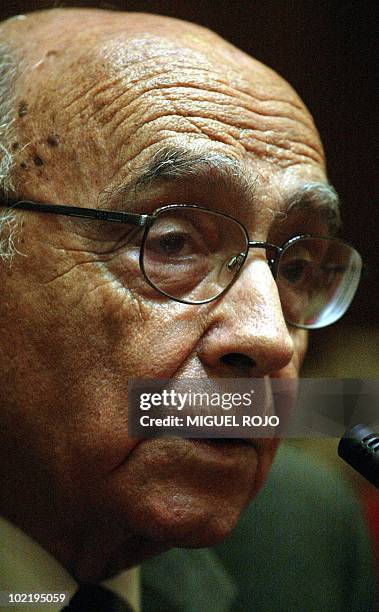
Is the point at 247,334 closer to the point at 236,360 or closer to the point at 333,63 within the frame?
the point at 236,360

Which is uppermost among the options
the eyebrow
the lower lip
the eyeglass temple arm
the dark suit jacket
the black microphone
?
the eyebrow

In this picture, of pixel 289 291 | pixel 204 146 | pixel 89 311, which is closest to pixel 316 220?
pixel 289 291

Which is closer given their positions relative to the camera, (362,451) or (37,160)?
(362,451)

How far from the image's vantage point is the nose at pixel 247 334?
2.78 feet

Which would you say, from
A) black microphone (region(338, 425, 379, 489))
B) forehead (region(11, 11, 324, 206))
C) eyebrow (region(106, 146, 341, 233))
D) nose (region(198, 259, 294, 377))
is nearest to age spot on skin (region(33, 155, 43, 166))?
forehead (region(11, 11, 324, 206))

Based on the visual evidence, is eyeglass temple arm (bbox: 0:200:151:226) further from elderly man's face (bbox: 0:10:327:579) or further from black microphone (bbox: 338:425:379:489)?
black microphone (bbox: 338:425:379:489)

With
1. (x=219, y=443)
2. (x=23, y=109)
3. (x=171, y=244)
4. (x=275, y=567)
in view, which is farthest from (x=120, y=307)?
(x=275, y=567)

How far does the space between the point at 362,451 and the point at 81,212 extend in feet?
1.51

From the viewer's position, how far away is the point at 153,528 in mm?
860

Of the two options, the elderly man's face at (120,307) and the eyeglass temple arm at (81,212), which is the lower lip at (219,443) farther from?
the eyeglass temple arm at (81,212)

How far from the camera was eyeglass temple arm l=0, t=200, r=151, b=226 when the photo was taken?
Result: 88 centimetres

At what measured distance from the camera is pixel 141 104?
93cm

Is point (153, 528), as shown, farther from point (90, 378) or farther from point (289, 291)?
point (289, 291)

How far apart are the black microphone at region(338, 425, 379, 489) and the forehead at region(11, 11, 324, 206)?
0.38m
